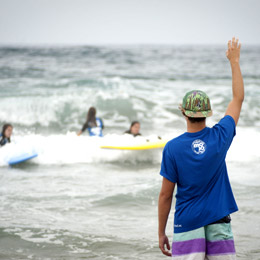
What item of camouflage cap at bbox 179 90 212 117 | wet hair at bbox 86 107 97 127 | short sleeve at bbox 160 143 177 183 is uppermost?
camouflage cap at bbox 179 90 212 117

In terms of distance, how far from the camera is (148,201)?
6.25 meters

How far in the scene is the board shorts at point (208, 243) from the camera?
7.46ft

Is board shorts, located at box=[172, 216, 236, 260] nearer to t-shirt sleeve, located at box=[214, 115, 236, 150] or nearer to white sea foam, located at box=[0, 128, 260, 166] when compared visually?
t-shirt sleeve, located at box=[214, 115, 236, 150]

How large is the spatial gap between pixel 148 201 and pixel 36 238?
1.92 metres

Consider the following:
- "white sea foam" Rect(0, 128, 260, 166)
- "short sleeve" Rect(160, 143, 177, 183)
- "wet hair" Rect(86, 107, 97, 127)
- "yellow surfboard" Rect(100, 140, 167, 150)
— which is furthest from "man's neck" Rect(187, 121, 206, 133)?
"wet hair" Rect(86, 107, 97, 127)

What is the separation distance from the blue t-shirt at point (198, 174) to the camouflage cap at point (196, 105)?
9 centimetres

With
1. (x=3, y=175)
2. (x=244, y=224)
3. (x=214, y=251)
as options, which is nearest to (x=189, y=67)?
(x=3, y=175)

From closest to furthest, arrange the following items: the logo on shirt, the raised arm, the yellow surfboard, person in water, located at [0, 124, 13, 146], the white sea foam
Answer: the logo on shirt → the raised arm → the yellow surfboard → the white sea foam → person in water, located at [0, 124, 13, 146]

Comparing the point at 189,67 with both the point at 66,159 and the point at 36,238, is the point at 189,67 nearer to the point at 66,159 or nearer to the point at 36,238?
the point at 66,159

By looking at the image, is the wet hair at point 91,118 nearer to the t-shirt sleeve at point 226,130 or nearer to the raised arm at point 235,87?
the raised arm at point 235,87

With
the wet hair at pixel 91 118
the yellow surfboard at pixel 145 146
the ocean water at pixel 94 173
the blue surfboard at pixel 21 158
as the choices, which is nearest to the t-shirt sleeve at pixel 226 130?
→ the ocean water at pixel 94 173

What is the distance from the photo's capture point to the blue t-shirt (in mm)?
2252

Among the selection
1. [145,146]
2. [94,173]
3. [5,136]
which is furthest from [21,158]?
[145,146]

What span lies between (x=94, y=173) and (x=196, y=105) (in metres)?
6.17
